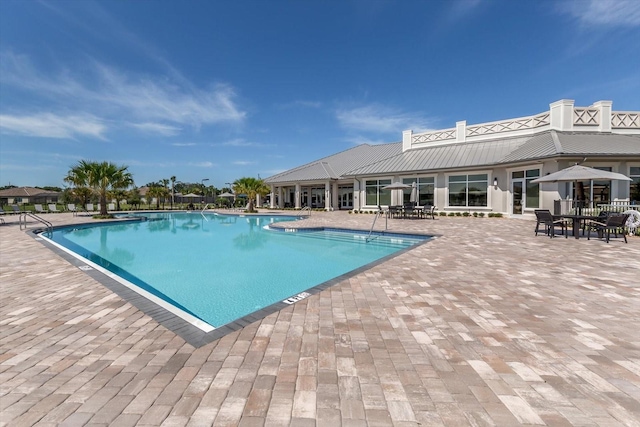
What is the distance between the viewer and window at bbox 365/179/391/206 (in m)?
23.1

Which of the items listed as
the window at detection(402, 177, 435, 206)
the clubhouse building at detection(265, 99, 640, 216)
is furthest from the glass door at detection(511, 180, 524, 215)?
the window at detection(402, 177, 435, 206)

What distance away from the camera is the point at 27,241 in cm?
1002

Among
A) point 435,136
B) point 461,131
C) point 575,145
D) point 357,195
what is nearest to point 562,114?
point 575,145

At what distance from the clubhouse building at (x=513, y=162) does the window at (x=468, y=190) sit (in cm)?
6

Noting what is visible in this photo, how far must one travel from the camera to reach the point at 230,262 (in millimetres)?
8648

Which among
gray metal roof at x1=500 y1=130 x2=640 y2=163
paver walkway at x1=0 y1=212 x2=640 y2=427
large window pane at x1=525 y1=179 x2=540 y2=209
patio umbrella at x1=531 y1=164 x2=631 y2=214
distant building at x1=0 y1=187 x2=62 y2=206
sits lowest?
paver walkway at x1=0 y1=212 x2=640 y2=427

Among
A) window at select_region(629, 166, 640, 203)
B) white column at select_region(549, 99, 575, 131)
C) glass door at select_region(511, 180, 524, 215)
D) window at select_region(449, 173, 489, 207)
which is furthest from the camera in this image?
window at select_region(449, 173, 489, 207)

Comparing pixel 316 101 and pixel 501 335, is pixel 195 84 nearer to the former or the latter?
pixel 316 101

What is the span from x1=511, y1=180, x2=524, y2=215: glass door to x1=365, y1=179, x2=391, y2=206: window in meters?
8.59

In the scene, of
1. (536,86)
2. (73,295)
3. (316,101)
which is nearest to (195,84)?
(316,101)

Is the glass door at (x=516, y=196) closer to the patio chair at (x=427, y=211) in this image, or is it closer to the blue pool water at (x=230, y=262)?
the patio chair at (x=427, y=211)

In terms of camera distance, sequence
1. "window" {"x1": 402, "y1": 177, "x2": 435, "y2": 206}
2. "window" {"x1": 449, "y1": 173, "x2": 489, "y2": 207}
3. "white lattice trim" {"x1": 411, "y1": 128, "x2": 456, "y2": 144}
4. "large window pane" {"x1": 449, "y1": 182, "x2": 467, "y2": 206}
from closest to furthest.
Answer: "window" {"x1": 449, "y1": 173, "x2": 489, "y2": 207}, "large window pane" {"x1": 449, "y1": 182, "x2": 467, "y2": 206}, "window" {"x1": 402, "y1": 177, "x2": 435, "y2": 206}, "white lattice trim" {"x1": 411, "y1": 128, "x2": 456, "y2": 144}

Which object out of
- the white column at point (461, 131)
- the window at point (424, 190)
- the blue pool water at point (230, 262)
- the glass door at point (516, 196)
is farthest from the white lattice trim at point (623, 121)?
the blue pool water at point (230, 262)

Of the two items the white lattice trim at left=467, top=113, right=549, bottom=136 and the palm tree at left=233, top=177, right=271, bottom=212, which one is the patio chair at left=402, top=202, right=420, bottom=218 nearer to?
the white lattice trim at left=467, top=113, right=549, bottom=136
